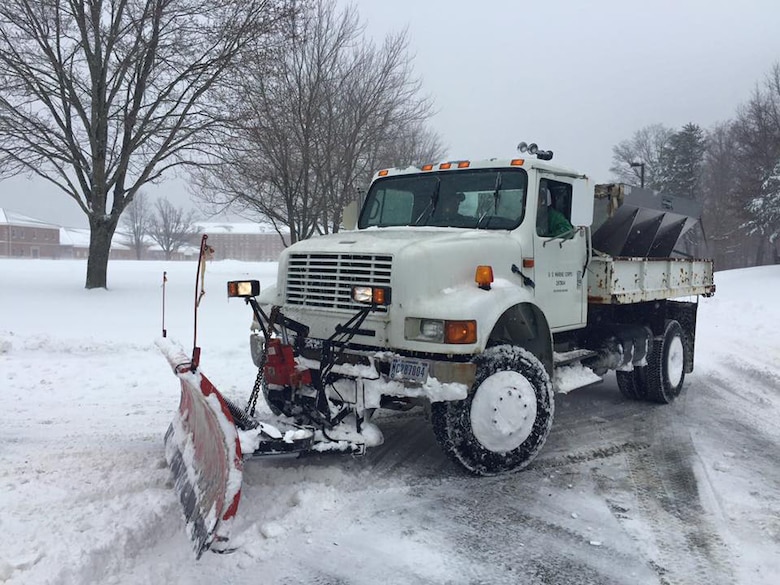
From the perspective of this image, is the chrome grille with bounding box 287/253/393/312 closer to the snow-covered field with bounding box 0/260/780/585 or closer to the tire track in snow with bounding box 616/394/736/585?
the snow-covered field with bounding box 0/260/780/585

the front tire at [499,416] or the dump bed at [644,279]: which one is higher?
the dump bed at [644,279]

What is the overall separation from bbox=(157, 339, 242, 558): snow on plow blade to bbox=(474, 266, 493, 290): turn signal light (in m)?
2.02

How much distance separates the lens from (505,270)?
496 cm

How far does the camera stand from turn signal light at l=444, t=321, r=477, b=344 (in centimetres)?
423

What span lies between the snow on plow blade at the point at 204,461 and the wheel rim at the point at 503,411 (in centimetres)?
181

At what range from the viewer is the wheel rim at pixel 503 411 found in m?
4.50

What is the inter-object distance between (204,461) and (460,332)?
72.9 inches

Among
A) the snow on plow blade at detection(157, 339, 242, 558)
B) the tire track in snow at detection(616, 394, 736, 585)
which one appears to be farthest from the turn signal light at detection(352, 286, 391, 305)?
Result: the tire track in snow at detection(616, 394, 736, 585)

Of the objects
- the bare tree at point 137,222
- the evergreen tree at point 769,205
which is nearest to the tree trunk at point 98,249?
the evergreen tree at point 769,205

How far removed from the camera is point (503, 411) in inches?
180

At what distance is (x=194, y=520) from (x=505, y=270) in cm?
291

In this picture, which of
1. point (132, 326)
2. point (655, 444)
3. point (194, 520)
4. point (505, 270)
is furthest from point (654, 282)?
point (132, 326)

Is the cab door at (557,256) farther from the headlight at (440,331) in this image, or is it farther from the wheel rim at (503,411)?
the headlight at (440,331)

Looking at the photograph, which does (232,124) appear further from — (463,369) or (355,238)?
(463,369)
